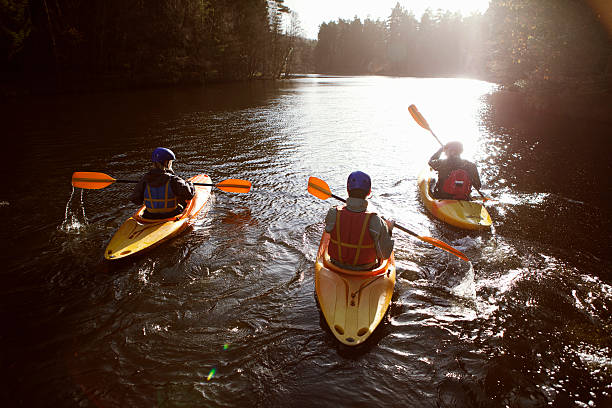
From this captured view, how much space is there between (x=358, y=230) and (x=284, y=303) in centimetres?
141

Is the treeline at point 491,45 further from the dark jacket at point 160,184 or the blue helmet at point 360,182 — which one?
the dark jacket at point 160,184

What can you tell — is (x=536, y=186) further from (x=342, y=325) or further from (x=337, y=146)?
(x=342, y=325)

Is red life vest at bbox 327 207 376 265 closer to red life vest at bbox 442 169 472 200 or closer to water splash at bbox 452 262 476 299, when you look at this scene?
water splash at bbox 452 262 476 299

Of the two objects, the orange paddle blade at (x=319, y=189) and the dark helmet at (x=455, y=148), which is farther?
the dark helmet at (x=455, y=148)

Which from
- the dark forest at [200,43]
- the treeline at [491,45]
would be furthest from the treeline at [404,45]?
the dark forest at [200,43]

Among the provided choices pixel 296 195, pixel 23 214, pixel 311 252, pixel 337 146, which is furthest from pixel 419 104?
pixel 23 214

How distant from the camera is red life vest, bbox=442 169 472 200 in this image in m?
6.36

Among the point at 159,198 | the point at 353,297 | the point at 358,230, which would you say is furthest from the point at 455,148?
the point at 159,198

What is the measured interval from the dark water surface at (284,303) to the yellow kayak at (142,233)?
0.70 ft

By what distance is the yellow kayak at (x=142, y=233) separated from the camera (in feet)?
15.1

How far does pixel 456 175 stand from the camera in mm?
6402

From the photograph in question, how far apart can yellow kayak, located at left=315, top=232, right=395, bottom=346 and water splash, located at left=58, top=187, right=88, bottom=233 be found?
4681 mm

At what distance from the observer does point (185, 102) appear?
22.3 metres

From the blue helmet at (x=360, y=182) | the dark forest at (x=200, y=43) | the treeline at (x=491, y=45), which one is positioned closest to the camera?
the blue helmet at (x=360, y=182)
